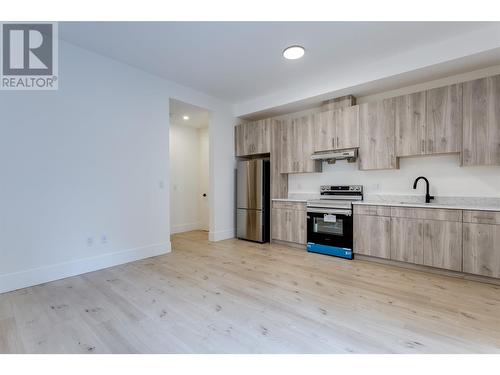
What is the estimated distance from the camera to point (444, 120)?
10.0 feet

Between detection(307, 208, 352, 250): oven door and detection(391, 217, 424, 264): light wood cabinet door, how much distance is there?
1.96ft

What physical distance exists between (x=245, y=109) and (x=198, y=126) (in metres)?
1.67

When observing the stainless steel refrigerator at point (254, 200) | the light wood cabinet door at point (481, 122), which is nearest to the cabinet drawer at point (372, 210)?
the light wood cabinet door at point (481, 122)

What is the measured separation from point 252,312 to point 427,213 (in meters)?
2.56

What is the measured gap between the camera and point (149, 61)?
11.1ft

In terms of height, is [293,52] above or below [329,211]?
above

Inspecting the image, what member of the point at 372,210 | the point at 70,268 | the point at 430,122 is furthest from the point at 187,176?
the point at 430,122

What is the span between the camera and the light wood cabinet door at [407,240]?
308cm

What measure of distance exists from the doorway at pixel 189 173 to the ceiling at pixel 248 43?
193cm

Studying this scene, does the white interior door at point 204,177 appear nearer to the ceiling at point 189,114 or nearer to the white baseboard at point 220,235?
the ceiling at point 189,114

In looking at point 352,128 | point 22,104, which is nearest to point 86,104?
point 22,104

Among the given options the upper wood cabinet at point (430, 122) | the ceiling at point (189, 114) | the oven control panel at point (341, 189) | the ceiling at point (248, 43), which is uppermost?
the ceiling at point (248, 43)

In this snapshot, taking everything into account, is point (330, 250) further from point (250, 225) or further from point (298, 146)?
point (298, 146)

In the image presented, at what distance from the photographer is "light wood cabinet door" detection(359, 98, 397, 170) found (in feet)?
11.4
